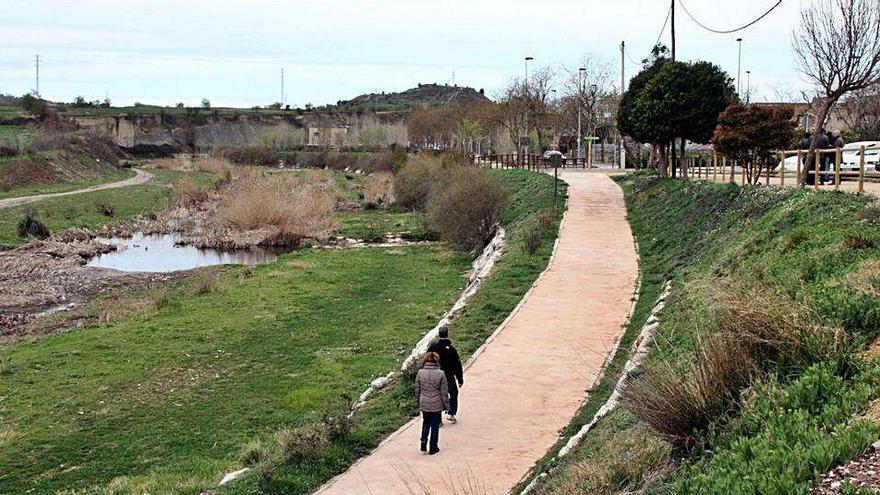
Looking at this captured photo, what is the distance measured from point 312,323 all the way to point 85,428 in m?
8.96

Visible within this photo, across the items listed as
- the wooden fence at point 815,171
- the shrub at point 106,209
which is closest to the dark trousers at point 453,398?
Answer: the wooden fence at point 815,171

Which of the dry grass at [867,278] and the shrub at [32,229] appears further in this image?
the shrub at [32,229]

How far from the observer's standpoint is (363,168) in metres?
98.0

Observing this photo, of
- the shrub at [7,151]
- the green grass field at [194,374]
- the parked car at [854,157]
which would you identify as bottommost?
the green grass field at [194,374]

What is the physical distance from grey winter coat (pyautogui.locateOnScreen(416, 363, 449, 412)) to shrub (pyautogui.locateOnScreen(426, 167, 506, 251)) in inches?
987

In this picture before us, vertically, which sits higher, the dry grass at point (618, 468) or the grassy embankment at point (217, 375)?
the dry grass at point (618, 468)

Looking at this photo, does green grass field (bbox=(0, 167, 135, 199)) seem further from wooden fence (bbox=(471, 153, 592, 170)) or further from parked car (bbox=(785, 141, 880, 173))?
parked car (bbox=(785, 141, 880, 173))

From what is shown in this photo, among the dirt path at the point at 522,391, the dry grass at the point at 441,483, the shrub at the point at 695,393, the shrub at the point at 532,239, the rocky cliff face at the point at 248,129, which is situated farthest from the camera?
the rocky cliff face at the point at 248,129

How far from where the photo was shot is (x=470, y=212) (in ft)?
124

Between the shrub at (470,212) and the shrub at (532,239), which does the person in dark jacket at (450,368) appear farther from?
the shrub at (470,212)

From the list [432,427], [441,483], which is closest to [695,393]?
[441,483]

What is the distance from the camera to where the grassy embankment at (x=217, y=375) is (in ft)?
44.4

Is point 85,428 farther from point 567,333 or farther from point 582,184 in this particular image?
point 582,184

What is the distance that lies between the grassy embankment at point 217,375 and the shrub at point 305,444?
83 mm
